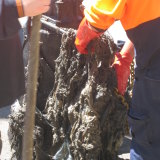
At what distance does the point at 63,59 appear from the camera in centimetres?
285

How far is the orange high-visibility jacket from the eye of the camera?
6.89ft

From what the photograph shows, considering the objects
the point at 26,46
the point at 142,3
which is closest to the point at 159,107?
the point at 142,3

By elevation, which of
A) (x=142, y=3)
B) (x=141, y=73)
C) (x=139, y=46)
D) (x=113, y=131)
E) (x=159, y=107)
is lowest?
(x=113, y=131)

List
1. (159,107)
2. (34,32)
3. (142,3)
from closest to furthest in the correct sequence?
(34,32) → (142,3) → (159,107)

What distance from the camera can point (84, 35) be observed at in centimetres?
247

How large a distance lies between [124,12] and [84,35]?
1.25ft

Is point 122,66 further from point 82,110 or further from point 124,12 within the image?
point 124,12

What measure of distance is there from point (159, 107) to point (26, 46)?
1.17 meters

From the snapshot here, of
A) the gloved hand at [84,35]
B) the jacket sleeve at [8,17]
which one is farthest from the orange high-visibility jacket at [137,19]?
the jacket sleeve at [8,17]

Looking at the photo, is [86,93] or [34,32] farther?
[86,93]

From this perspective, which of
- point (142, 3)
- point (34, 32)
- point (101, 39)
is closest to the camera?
point (34, 32)

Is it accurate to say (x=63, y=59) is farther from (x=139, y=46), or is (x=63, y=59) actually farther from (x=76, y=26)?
(x=139, y=46)


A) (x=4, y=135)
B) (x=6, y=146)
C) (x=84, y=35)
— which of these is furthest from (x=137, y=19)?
(x=4, y=135)

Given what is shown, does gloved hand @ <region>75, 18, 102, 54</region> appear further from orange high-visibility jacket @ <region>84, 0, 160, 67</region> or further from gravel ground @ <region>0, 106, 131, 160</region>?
gravel ground @ <region>0, 106, 131, 160</region>
